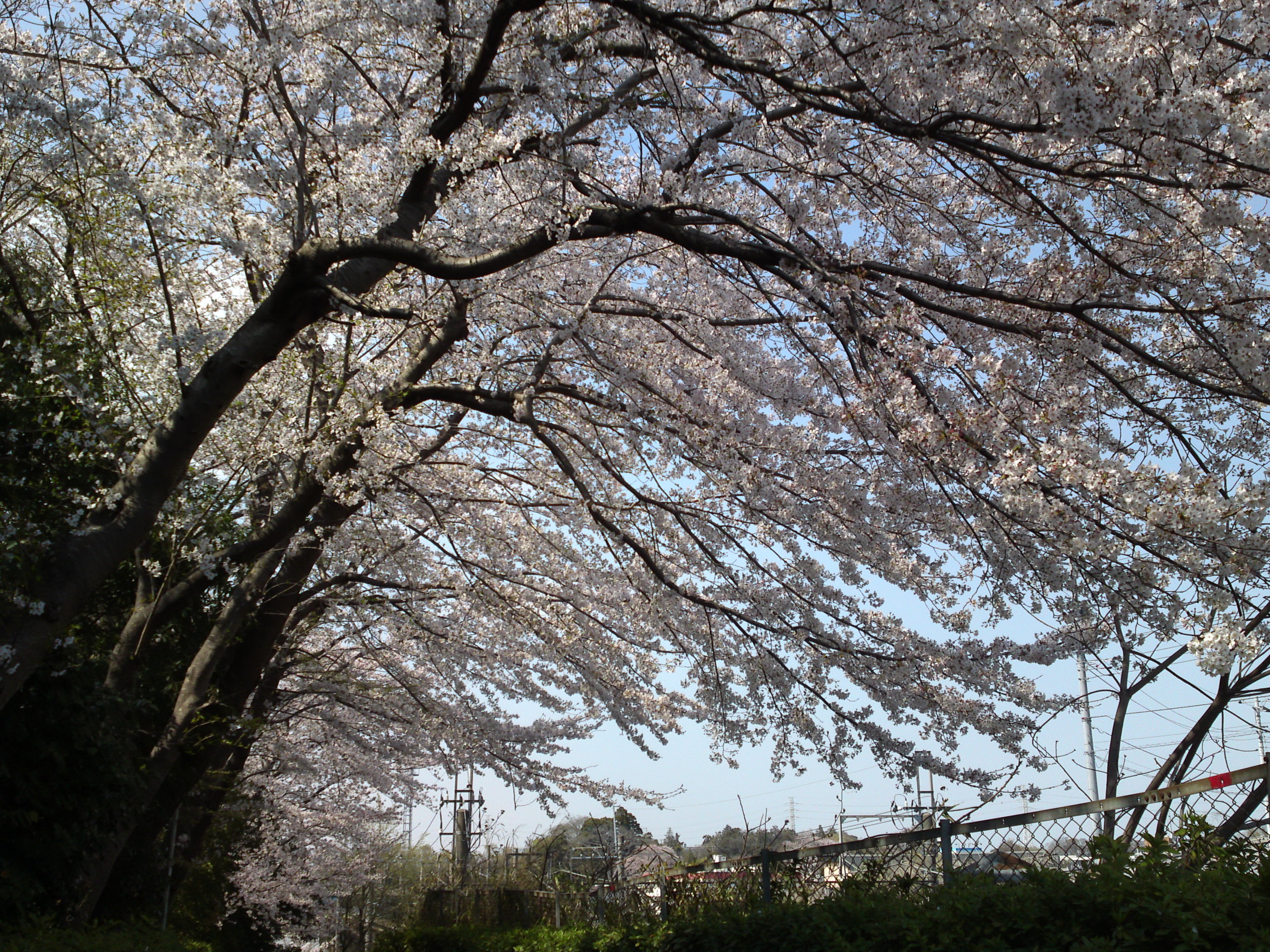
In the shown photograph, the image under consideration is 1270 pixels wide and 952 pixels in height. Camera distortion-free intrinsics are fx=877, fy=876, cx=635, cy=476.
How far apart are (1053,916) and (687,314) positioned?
407cm

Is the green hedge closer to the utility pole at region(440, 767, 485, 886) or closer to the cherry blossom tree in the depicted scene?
the cherry blossom tree

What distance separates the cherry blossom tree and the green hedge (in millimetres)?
1021

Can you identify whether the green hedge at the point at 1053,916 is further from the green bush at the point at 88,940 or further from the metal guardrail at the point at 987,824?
the green bush at the point at 88,940

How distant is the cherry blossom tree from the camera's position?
3.44 meters

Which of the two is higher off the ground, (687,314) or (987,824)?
(687,314)

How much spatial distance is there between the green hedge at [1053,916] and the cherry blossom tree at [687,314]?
1021 millimetres

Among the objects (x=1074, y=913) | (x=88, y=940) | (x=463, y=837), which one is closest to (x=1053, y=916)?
(x=1074, y=913)

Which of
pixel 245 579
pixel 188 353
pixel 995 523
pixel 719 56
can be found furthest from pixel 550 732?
pixel 719 56

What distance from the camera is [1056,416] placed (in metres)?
3.90

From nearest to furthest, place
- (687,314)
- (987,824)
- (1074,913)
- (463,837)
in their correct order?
(1074,913) < (987,824) < (687,314) < (463,837)

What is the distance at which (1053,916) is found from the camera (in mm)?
2600

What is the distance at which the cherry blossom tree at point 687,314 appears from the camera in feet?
11.3

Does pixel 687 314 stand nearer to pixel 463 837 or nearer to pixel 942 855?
pixel 942 855

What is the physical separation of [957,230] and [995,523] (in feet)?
5.99
